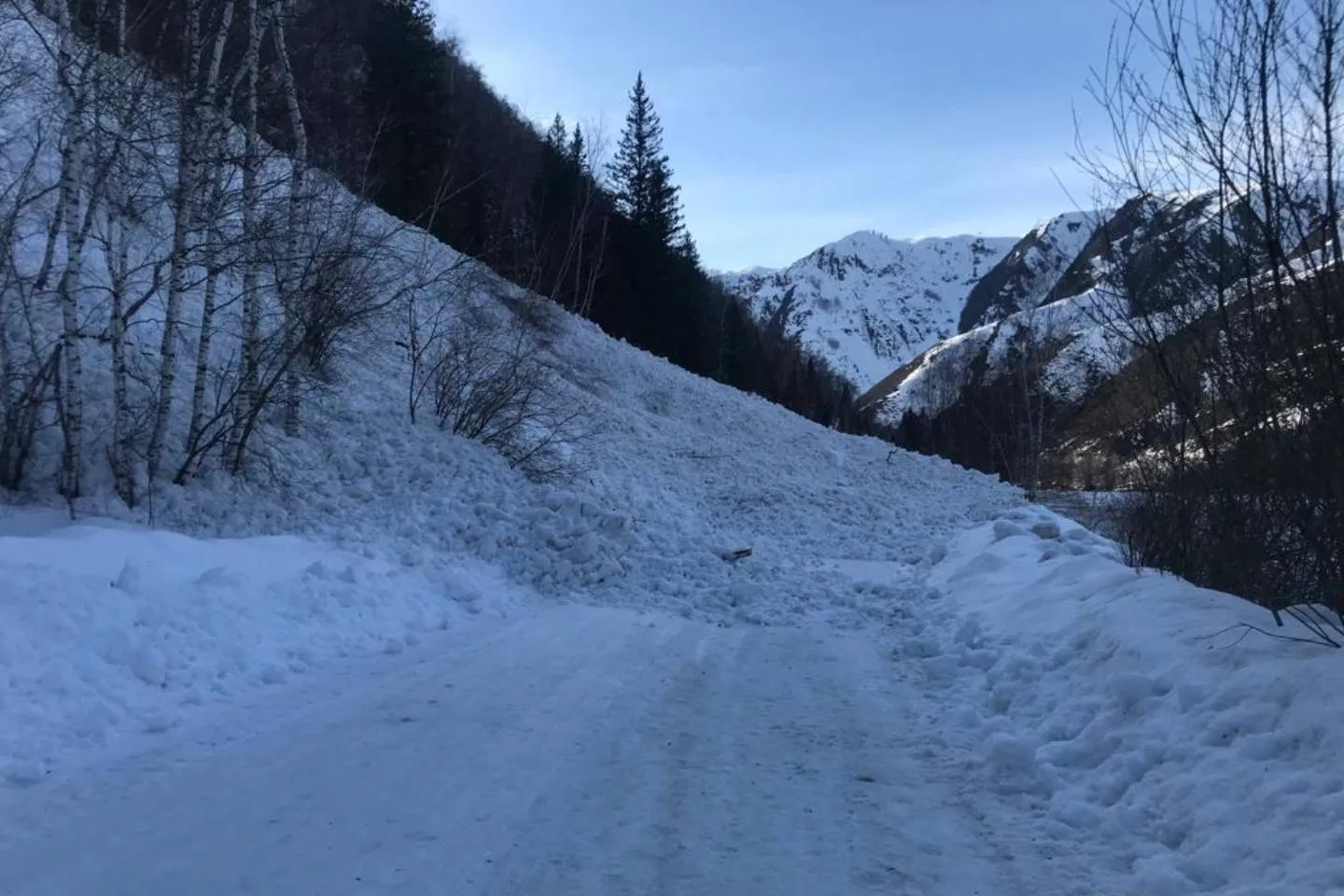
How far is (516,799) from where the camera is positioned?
4.76m

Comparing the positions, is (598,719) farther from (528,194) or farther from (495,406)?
(528,194)

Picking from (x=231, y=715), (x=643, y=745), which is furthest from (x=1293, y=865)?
(x=231, y=715)

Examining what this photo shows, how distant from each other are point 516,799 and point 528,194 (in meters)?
42.4

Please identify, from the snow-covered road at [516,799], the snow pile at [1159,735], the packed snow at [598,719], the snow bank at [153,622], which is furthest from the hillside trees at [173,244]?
the snow pile at [1159,735]

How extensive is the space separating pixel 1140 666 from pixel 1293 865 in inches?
85.2

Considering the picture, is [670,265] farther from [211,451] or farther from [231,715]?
[231,715]

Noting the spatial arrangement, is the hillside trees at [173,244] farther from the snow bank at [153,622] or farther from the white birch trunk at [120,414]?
the snow bank at [153,622]

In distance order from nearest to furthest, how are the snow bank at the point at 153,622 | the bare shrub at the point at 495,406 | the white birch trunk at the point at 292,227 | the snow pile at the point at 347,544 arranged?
the snow bank at the point at 153,622 → the snow pile at the point at 347,544 → the white birch trunk at the point at 292,227 → the bare shrub at the point at 495,406

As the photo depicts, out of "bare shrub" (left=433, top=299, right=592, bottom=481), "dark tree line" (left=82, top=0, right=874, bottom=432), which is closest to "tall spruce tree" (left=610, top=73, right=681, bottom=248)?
"dark tree line" (left=82, top=0, right=874, bottom=432)

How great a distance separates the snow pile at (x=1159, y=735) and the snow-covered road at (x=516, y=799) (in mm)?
481

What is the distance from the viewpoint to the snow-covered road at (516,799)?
3.98 meters

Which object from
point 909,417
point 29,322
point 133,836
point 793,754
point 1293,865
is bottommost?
point 133,836

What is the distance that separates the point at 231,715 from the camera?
589cm

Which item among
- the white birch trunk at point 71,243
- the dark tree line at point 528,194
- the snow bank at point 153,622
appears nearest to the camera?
the snow bank at point 153,622
